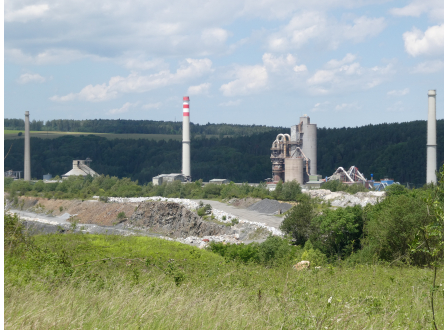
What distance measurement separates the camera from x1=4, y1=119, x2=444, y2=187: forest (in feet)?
303

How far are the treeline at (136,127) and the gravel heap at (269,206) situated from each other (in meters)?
93.6

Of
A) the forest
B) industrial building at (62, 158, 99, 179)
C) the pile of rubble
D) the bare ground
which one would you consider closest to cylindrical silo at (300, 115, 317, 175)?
the pile of rubble

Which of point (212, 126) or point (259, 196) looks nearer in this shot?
point (259, 196)

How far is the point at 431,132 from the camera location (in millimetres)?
52250

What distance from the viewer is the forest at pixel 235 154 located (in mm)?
92250

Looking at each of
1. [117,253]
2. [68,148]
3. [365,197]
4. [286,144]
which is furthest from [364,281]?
[68,148]

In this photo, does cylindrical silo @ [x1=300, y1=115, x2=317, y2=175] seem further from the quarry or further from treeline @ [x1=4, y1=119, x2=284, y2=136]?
treeline @ [x1=4, y1=119, x2=284, y2=136]

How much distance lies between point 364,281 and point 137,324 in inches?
211

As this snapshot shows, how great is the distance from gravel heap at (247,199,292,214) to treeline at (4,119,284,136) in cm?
9364

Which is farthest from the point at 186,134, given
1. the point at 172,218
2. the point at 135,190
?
the point at 172,218

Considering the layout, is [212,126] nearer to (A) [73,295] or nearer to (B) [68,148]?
(B) [68,148]

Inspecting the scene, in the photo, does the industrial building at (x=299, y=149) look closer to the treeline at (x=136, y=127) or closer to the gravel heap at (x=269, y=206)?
the gravel heap at (x=269, y=206)

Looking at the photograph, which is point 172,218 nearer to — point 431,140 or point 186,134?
point 431,140

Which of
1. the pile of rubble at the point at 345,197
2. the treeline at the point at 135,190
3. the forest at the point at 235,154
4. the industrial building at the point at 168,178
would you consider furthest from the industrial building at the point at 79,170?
the pile of rubble at the point at 345,197
